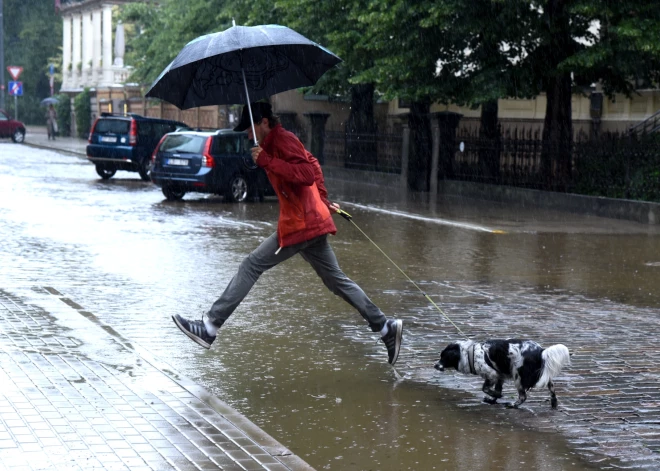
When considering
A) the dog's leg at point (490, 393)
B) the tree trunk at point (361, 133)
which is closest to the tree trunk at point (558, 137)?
the tree trunk at point (361, 133)

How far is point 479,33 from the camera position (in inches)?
915

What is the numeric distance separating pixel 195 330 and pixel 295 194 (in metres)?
1.13

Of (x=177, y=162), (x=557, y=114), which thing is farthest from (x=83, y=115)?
(x=557, y=114)

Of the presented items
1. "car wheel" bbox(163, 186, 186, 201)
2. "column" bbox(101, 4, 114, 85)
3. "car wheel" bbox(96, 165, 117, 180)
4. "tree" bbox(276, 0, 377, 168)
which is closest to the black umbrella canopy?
"car wheel" bbox(163, 186, 186, 201)

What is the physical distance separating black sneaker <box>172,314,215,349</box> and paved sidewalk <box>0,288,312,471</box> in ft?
0.89

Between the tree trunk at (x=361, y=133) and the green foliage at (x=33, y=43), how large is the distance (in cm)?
5889

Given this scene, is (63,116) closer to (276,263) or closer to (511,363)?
(276,263)

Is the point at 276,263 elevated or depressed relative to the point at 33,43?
depressed

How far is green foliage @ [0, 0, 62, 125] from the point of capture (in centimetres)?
9000

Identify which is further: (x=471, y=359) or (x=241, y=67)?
(x=241, y=67)

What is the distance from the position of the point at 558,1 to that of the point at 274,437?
57.5 ft

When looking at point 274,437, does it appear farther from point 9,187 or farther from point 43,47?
point 43,47

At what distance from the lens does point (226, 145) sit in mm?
23531

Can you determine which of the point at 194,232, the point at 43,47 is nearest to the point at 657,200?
the point at 194,232
